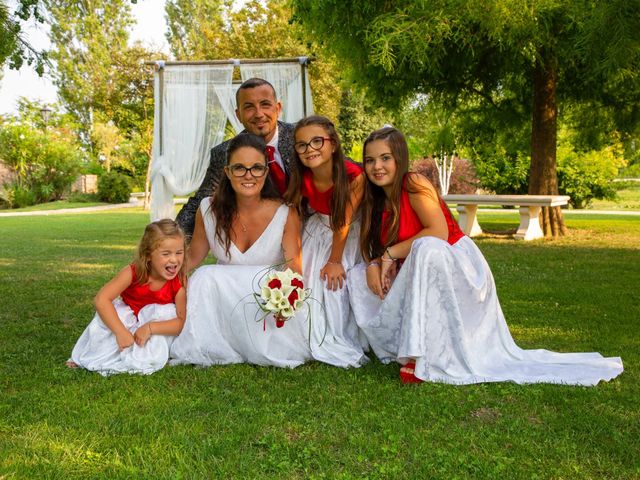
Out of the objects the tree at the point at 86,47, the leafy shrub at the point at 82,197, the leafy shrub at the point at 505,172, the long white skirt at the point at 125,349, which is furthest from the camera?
the tree at the point at 86,47

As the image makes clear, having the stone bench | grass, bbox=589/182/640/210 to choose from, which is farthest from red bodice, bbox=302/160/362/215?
grass, bbox=589/182/640/210

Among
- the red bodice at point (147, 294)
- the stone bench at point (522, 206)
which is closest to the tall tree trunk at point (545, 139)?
the stone bench at point (522, 206)

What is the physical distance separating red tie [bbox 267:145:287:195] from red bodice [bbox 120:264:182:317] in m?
0.87

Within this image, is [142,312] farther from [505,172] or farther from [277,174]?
[505,172]

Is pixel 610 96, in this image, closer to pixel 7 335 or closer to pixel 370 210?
pixel 370 210

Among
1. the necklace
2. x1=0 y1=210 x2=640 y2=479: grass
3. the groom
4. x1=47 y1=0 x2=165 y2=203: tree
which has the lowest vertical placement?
x1=0 y1=210 x2=640 y2=479: grass

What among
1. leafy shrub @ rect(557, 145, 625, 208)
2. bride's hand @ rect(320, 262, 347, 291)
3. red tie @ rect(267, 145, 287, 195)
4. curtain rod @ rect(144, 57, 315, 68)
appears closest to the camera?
bride's hand @ rect(320, 262, 347, 291)

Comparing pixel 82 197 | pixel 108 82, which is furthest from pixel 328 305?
pixel 108 82

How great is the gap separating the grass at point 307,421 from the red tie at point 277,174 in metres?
1.16

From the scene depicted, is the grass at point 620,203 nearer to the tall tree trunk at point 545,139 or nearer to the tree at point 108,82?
the tall tree trunk at point 545,139

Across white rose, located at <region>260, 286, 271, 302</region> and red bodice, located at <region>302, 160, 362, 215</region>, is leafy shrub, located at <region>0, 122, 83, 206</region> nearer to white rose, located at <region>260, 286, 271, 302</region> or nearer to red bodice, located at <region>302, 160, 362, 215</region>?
red bodice, located at <region>302, 160, 362, 215</region>

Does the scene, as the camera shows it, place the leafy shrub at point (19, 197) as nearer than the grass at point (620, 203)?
No

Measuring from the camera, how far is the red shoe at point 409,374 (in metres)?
3.42

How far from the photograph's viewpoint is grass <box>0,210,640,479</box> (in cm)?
244
